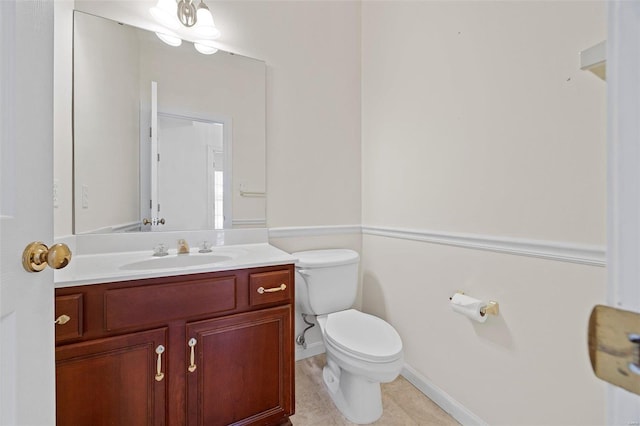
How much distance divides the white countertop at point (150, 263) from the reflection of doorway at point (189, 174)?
20 centimetres

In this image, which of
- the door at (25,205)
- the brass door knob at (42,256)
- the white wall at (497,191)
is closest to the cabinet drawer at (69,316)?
the door at (25,205)

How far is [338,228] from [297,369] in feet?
3.23

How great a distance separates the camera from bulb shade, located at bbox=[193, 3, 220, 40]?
1554 millimetres

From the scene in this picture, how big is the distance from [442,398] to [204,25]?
244cm

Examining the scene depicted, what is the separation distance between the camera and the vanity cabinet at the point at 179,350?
936 millimetres

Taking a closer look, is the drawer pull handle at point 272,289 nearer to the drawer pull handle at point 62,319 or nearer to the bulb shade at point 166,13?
the drawer pull handle at point 62,319

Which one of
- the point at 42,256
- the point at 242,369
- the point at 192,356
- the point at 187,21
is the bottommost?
the point at 242,369

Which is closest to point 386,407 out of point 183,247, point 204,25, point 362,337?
point 362,337

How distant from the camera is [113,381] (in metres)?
0.98

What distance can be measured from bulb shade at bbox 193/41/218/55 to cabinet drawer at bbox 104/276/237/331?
51.6 inches

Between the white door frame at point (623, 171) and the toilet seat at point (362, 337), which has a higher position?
the white door frame at point (623, 171)

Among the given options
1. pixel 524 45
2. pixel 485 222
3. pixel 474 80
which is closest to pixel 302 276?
A: pixel 485 222

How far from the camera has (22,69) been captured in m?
0.51

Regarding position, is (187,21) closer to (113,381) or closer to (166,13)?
(166,13)
